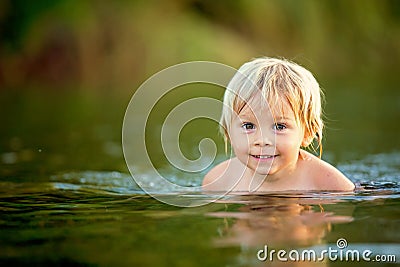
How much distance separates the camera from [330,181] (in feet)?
12.6

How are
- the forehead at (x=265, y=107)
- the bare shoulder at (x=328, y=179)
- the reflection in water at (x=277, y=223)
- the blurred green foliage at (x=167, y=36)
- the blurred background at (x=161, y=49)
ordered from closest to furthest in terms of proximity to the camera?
the reflection in water at (x=277, y=223) → the forehead at (x=265, y=107) → the bare shoulder at (x=328, y=179) → the blurred background at (x=161, y=49) → the blurred green foliage at (x=167, y=36)

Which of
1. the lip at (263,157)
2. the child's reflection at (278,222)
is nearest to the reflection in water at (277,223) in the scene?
the child's reflection at (278,222)

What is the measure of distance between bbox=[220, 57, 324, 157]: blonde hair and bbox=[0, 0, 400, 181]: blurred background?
4.06 m

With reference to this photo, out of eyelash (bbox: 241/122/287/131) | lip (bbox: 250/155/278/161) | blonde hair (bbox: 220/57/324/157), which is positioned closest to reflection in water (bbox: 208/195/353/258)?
lip (bbox: 250/155/278/161)

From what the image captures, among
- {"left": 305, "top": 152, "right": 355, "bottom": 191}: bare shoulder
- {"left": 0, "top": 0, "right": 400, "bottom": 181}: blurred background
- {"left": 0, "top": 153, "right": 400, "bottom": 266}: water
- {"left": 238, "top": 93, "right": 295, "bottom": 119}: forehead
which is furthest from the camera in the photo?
{"left": 0, "top": 0, "right": 400, "bottom": 181}: blurred background

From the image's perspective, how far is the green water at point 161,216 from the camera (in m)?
2.51

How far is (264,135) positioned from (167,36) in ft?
41.5

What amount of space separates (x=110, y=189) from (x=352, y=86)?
9865 mm

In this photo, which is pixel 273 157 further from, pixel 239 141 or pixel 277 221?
pixel 277 221

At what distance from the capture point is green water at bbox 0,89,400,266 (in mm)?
2512

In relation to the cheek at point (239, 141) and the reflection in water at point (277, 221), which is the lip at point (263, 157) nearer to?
the cheek at point (239, 141)

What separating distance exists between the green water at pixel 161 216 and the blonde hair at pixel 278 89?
36 cm

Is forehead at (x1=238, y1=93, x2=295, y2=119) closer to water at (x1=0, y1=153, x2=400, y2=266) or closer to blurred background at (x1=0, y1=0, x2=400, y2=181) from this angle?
water at (x1=0, y1=153, x2=400, y2=266)

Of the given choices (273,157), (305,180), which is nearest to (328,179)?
(305,180)
